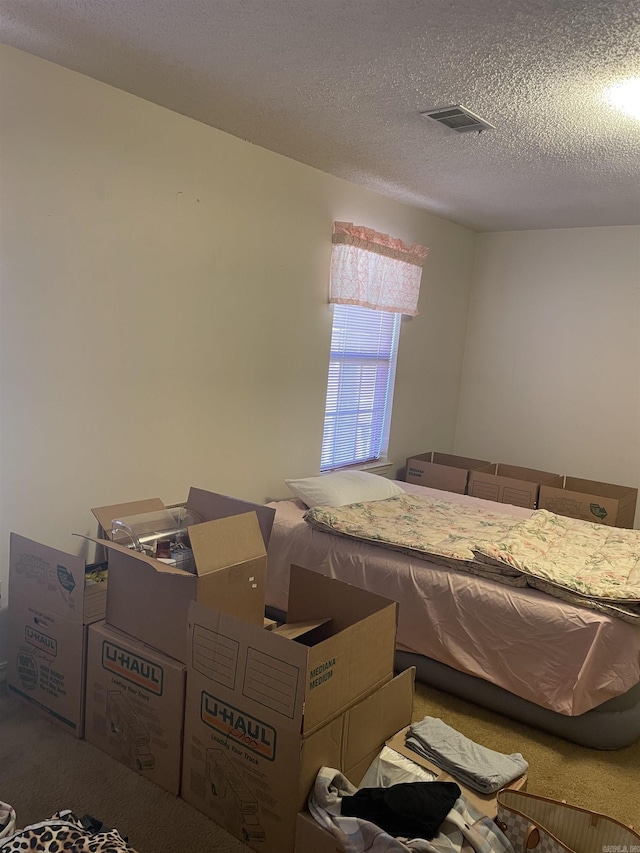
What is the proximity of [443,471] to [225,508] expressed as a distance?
87.9 inches

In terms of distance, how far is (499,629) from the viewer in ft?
8.32

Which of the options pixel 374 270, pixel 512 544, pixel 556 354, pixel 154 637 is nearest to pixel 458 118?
pixel 374 270

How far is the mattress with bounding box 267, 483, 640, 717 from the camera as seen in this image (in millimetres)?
2342

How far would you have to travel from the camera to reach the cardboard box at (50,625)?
2225mm

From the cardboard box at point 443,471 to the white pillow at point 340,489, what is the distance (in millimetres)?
776

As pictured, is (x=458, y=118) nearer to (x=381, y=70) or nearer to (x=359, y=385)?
(x=381, y=70)

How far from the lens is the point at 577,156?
9.78ft

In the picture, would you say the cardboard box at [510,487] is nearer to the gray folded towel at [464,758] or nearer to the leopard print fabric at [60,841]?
the gray folded towel at [464,758]

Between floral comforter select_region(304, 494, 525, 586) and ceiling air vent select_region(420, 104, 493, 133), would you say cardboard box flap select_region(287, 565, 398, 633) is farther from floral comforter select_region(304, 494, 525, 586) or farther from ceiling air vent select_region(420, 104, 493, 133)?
ceiling air vent select_region(420, 104, 493, 133)

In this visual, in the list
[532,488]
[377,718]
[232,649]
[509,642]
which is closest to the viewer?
[232,649]

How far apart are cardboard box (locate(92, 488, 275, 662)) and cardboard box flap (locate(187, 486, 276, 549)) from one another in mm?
176

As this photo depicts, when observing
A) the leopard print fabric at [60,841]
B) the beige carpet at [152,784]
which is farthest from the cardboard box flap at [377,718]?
the leopard print fabric at [60,841]

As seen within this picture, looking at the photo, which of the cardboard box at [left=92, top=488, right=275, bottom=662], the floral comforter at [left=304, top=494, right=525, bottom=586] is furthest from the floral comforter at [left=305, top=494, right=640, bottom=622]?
the cardboard box at [left=92, top=488, right=275, bottom=662]

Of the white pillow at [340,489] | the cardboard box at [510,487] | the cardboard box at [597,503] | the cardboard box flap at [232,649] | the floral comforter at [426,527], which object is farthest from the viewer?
the cardboard box at [510,487]
